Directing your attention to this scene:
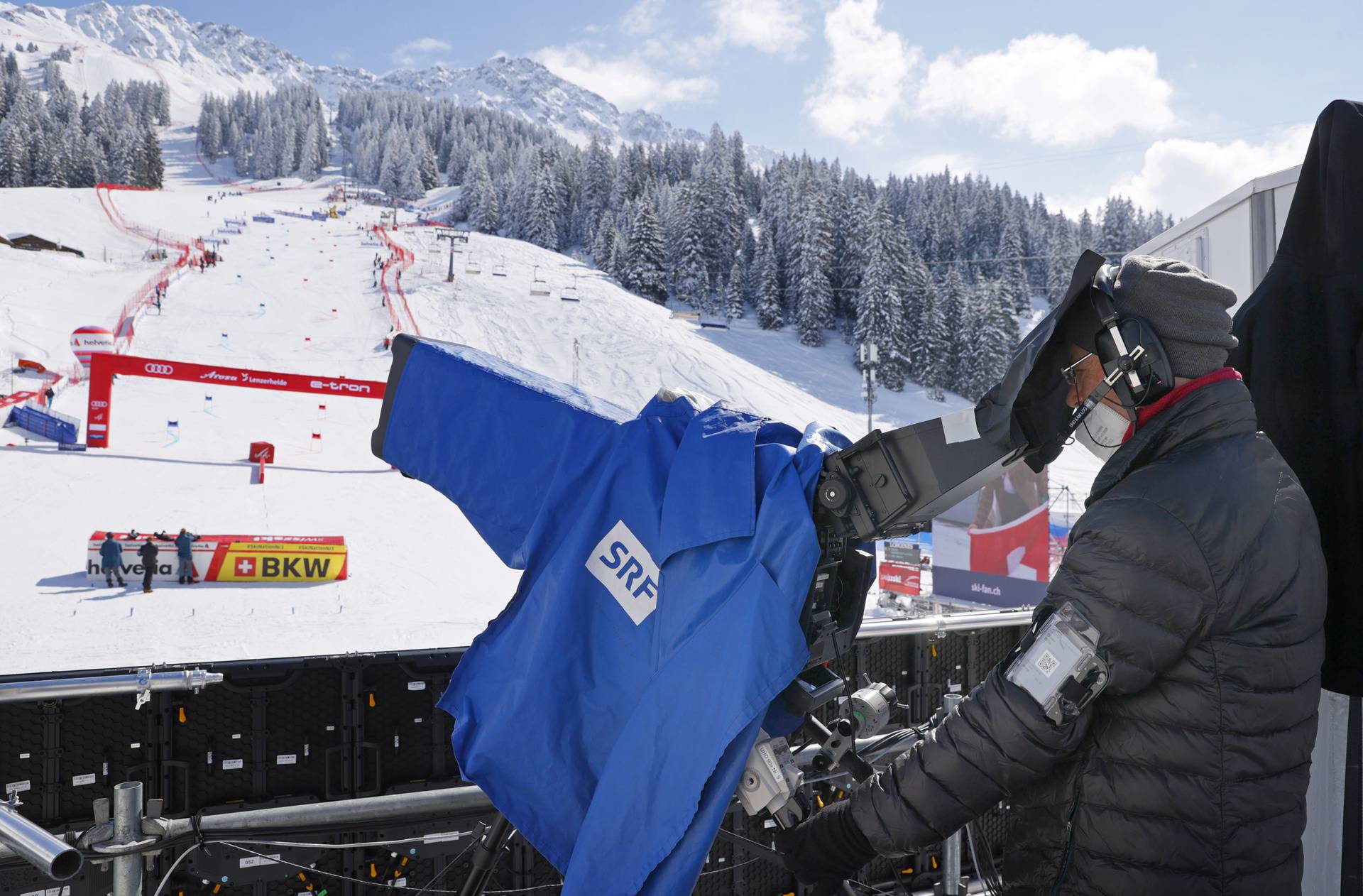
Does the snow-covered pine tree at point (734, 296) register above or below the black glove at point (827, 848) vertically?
above

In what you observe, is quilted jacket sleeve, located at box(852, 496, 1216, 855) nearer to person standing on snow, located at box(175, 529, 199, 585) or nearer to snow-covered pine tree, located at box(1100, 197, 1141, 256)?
person standing on snow, located at box(175, 529, 199, 585)

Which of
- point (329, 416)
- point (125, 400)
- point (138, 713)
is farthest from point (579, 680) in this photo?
point (125, 400)

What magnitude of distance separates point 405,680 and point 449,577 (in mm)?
13488

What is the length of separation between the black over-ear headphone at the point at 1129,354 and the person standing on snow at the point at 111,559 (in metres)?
15.9

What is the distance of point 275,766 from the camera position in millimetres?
2992

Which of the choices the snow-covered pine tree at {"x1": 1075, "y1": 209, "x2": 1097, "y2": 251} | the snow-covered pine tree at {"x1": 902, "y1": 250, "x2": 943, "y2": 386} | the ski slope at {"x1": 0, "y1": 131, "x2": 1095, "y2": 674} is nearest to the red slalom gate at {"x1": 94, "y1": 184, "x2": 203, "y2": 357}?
the ski slope at {"x1": 0, "y1": 131, "x2": 1095, "y2": 674}

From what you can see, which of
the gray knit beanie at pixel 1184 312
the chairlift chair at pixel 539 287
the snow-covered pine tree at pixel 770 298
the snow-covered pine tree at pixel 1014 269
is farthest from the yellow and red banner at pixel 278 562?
the snow-covered pine tree at pixel 1014 269

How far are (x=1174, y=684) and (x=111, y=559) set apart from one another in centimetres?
1616

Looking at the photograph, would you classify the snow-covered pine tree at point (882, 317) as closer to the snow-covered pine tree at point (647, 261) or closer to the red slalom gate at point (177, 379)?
the snow-covered pine tree at point (647, 261)

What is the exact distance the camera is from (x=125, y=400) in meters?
26.2

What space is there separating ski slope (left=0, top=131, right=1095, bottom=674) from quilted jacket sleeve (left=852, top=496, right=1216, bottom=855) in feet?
4.60

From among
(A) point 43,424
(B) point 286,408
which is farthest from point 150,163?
(A) point 43,424

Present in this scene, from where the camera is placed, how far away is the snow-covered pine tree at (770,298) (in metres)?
56.9

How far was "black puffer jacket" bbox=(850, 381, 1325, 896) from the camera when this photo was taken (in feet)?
4.66
